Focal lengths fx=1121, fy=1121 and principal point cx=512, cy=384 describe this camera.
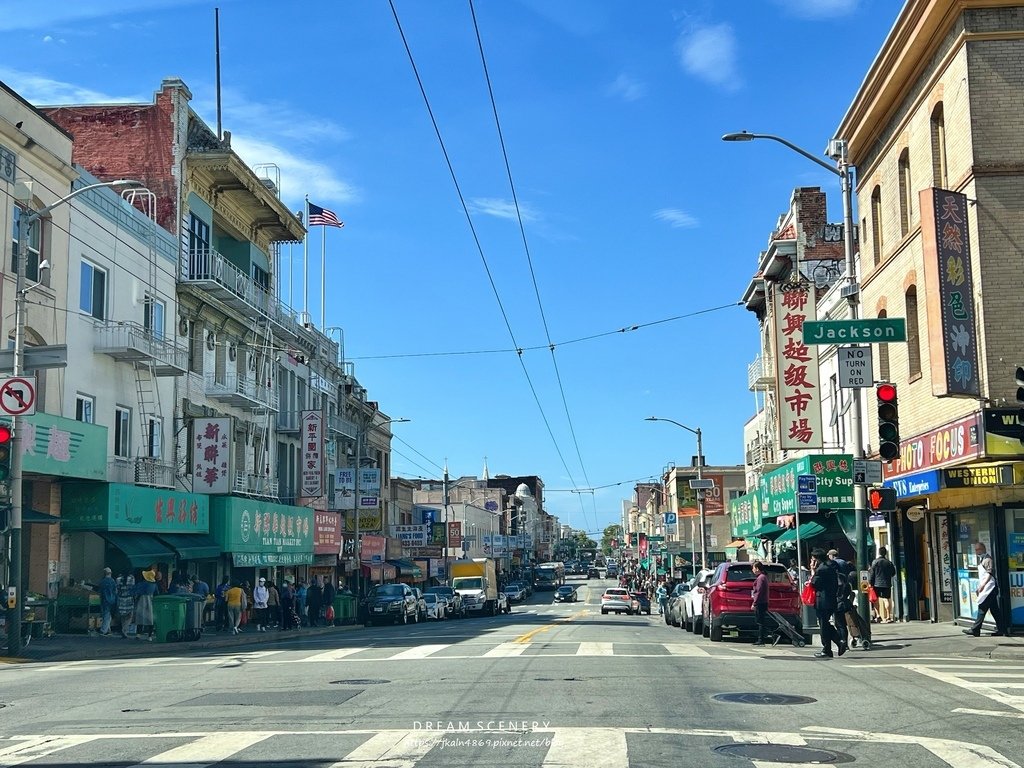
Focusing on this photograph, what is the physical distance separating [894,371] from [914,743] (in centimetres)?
1872

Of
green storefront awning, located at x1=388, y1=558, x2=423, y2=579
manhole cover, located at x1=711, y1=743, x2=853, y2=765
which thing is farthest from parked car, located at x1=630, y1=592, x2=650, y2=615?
manhole cover, located at x1=711, y1=743, x2=853, y2=765

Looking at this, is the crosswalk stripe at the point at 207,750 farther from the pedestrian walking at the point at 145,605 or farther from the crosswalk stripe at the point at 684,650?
the pedestrian walking at the point at 145,605

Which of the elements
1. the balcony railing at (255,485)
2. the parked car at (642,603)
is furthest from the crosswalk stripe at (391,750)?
the parked car at (642,603)

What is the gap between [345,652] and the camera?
20.8 m

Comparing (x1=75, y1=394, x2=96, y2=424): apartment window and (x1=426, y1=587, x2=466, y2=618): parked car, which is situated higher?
(x1=75, y1=394, x2=96, y2=424): apartment window

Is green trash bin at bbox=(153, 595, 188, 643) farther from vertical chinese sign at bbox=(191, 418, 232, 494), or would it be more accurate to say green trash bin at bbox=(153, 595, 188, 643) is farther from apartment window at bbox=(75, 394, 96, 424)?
vertical chinese sign at bbox=(191, 418, 232, 494)

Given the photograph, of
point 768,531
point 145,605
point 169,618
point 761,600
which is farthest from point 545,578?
point 761,600

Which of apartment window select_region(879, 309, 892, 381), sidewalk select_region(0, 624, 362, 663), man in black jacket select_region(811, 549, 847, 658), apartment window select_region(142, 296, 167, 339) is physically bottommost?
sidewalk select_region(0, 624, 362, 663)

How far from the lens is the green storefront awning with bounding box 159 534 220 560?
32562 mm

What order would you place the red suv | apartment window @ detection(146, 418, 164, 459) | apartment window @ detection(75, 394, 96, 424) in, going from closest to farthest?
1. the red suv
2. apartment window @ detection(75, 394, 96, 424)
3. apartment window @ detection(146, 418, 164, 459)

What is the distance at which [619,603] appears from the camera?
56.1 m

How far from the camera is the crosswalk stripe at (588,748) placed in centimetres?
839

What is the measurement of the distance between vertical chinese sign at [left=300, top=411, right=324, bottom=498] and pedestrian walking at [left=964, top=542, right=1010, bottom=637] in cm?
2955

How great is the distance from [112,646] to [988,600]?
704 inches
